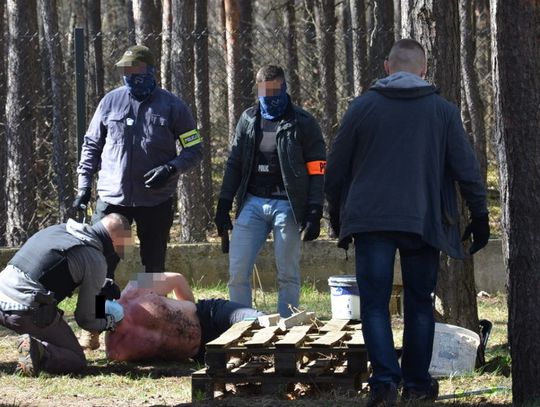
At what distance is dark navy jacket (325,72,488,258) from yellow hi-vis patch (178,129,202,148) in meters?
2.80

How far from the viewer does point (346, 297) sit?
8.54 m

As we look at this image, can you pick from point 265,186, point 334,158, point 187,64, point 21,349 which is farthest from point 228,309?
point 187,64

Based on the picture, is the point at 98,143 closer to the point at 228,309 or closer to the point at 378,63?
the point at 228,309

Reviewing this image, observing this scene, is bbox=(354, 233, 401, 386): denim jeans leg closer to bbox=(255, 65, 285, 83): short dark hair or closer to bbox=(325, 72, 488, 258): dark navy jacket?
bbox=(325, 72, 488, 258): dark navy jacket

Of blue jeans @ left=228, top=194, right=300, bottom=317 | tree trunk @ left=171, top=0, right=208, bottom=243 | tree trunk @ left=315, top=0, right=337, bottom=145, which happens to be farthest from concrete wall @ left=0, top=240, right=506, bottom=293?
blue jeans @ left=228, top=194, right=300, bottom=317

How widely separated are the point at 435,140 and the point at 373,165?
33cm

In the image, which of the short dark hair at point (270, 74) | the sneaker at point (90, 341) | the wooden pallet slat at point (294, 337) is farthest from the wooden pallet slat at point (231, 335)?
the short dark hair at point (270, 74)

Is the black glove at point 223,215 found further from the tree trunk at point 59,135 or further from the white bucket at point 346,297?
the tree trunk at point 59,135

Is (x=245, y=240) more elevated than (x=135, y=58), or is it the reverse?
(x=135, y=58)

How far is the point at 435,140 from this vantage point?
5.66 metres

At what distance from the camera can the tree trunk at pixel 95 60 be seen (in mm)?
18434

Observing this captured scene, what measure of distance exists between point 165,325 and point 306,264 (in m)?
4.04

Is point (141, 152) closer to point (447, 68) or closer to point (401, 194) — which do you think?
point (447, 68)

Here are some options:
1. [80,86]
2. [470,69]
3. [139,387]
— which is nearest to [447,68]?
[139,387]
